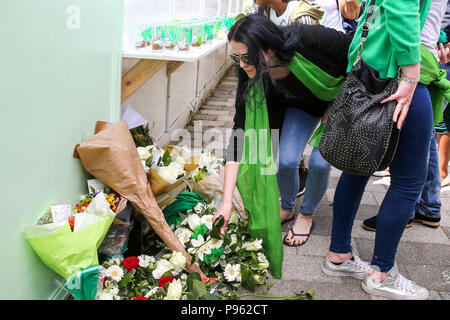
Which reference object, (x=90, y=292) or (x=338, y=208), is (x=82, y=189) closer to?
(x=90, y=292)

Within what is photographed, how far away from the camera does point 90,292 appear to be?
1.74m

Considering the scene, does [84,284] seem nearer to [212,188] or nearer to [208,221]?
[208,221]

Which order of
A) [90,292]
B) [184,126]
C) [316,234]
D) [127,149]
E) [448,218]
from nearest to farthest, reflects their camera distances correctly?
[90,292] < [127,149] < [316,234] < [448,218] < [184,126]

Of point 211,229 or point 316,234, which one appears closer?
point 211,229

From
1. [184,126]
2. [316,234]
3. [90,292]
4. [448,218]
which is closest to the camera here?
[90,292]

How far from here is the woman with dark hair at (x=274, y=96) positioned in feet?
6.41

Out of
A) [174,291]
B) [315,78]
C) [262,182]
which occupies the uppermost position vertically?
[315,78]

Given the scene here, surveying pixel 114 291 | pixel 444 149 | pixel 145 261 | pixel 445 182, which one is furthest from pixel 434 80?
pixel 445 182

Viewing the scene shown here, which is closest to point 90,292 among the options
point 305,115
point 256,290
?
point 256,290

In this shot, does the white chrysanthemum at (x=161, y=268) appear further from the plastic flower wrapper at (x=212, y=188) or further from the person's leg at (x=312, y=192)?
the person's leg at (x=312, y=192)

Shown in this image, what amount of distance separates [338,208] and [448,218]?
1266 mm

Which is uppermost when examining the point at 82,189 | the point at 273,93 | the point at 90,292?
the point at 273,93

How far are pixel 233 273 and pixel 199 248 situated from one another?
0.19 m

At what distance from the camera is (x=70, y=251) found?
5.63 feet
